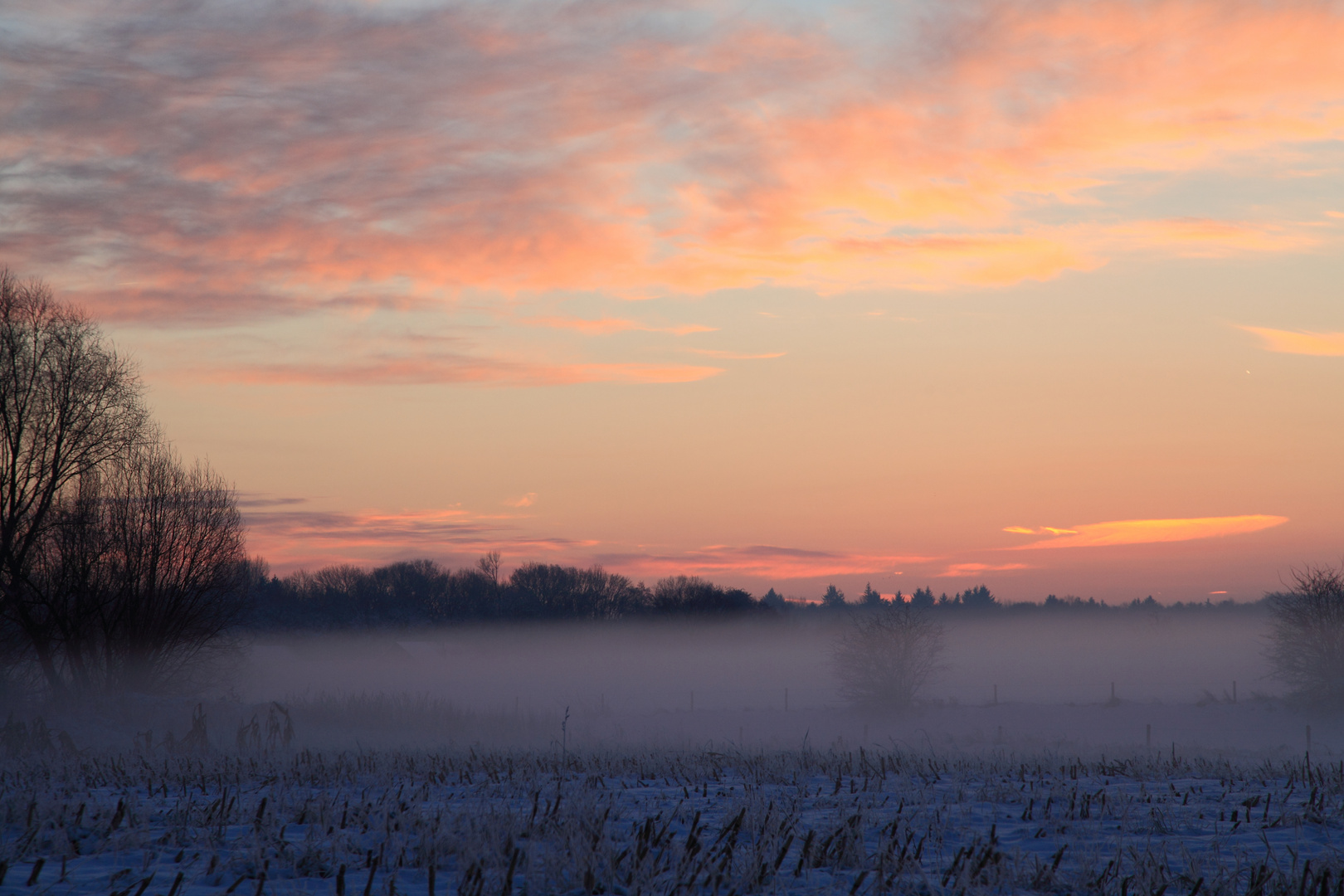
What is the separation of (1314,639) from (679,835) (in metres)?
53.4

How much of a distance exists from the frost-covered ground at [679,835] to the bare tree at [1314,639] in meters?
43.8

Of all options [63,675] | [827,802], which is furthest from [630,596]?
[827,802]

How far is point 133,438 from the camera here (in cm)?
3453

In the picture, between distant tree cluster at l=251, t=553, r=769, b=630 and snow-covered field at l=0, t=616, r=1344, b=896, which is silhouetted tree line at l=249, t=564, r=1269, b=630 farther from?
snow-covered field at l=0, t=616, r=1344, b=896

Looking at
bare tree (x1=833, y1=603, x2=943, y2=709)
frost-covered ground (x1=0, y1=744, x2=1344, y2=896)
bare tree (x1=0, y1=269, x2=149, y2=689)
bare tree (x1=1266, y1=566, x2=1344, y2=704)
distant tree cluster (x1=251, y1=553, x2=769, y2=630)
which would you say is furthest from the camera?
distant tree cluster (x1=251, y1=553, x2=769, y2=630)

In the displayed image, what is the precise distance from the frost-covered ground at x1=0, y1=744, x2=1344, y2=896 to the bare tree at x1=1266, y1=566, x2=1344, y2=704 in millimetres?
43757

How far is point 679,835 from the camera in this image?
7.79m

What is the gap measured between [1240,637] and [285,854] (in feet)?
475

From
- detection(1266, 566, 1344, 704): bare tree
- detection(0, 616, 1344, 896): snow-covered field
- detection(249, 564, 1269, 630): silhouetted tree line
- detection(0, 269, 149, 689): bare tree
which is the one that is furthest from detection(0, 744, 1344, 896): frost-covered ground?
detection(249, 564, 1269, 630): silhouetted tree line

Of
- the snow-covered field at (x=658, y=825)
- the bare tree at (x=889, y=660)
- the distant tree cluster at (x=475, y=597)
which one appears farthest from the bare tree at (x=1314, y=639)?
the distant tree cluster at (x=475, y=597)

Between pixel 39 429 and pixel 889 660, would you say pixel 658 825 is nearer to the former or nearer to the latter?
pixel 39 429

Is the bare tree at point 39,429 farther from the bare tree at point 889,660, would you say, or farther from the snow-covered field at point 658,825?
the bare tree at point 889,660

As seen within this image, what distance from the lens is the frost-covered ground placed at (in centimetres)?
611

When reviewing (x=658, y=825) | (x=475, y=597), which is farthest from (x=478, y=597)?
(x=658, y=825)
